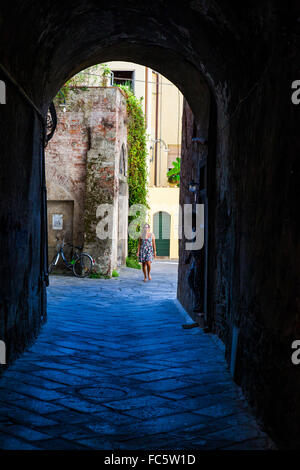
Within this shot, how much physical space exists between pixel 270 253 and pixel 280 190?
1.29 ft

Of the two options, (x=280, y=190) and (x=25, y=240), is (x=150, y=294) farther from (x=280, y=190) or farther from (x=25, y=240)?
(x=280, y=190)

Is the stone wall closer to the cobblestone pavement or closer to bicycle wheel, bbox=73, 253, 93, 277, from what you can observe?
Result: bicycle wheel, bbox=73, 253, 93, 277

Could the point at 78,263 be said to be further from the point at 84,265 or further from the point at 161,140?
the point at 161,140

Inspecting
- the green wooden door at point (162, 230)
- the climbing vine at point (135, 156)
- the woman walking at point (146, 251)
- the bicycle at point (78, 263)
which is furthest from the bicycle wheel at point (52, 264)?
the green wooden door at point (162, 230)

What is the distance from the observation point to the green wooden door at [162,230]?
2389 centimetres

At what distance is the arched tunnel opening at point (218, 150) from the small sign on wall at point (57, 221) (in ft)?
22.9

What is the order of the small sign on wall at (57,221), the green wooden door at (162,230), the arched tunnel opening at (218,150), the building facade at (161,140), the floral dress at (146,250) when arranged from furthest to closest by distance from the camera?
the green wooden door at (162,230) → the building facade at (161,140) → the small sign on wall at (57,221) → the floral dress at (146,250) → the arched tunnel opening at (218,150)

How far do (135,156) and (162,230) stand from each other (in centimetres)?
842

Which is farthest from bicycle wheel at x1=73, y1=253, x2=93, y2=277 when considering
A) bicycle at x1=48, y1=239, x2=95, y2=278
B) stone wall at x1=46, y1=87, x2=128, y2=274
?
stone wall at x1=46, y1=87, x2=128, y2=274

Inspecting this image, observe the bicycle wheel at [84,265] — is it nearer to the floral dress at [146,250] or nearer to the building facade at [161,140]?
the floral dress at [146,250]

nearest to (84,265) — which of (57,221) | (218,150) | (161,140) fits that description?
(57,221)

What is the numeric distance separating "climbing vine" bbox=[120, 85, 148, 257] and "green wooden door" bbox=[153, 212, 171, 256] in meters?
7.59

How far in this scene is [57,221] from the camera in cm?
1305

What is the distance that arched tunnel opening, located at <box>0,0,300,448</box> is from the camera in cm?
262
